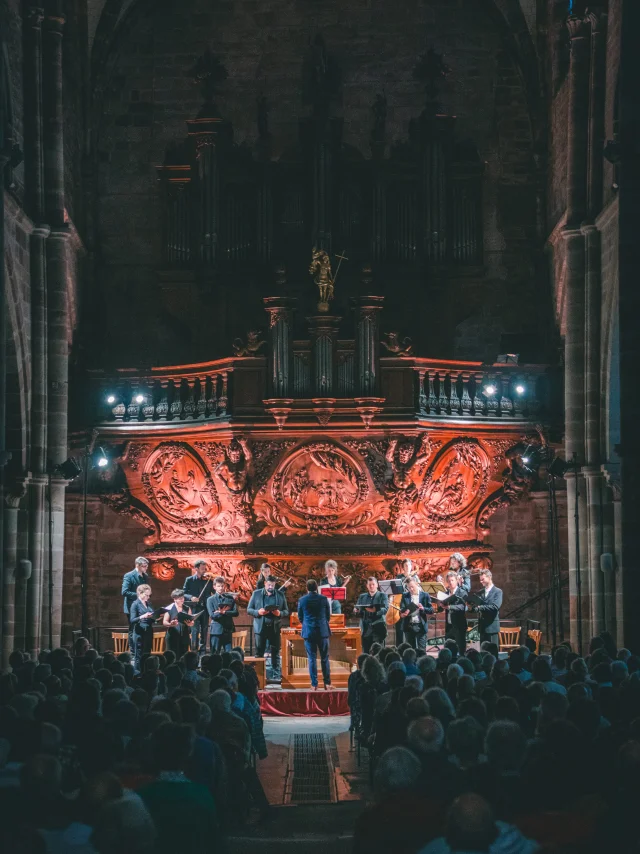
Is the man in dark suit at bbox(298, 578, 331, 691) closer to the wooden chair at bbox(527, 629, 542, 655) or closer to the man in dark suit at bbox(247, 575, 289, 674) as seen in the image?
the man in dark suit at bbox(247, 575, 289, 674)

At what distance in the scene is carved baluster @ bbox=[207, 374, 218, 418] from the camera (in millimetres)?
20786

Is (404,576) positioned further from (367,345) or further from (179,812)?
(179,812)

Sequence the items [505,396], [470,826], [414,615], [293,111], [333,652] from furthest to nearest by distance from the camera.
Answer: [293,111] → [505,396] → [333,652] → [414,615] → [470,826]

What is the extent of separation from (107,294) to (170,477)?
4.29m

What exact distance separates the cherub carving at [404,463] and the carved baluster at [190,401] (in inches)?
128

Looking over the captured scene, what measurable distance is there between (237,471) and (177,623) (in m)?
3.25

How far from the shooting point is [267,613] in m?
18.4

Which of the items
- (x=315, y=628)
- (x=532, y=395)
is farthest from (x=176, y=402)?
(x=532, y=395)

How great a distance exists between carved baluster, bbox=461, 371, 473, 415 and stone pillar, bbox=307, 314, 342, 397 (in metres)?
→ 2.19

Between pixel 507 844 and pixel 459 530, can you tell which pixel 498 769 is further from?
pixel 459 530

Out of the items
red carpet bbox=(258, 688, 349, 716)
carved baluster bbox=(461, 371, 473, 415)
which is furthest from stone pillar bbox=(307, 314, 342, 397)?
red carpet bbox=(258, 688, 349, 716)

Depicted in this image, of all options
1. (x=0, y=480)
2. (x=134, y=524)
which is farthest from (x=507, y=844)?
(x=134, y=524)

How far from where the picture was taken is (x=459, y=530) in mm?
21625

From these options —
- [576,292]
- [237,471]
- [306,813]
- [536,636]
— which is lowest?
[306,813]
